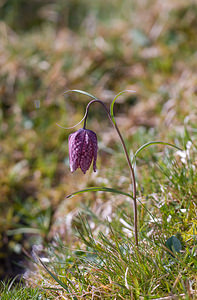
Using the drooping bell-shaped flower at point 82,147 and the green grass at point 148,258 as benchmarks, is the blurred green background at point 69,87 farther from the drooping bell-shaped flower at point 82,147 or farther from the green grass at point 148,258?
the drooping bell-shaped flower at point 82,147

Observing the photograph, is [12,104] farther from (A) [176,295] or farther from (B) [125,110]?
(A) [176,295]

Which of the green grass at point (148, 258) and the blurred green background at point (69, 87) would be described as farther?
the blurred green background at point (69, 87)

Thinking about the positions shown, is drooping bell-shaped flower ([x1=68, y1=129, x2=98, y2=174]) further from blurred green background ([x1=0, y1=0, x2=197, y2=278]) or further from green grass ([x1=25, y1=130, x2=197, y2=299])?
blurred green background ([x1=0, y1=0, x2=197, y2=278])

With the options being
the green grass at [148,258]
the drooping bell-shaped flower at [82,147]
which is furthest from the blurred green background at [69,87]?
the drooping bell-shaped flower at [82,147]

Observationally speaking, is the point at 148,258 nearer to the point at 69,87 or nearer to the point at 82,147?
the point at 82,147

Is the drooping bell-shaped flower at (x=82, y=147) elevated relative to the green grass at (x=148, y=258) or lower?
elevated

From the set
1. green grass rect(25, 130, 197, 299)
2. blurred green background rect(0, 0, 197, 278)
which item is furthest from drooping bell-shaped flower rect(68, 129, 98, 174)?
blurred green background rect(0, 0, 197, 278)
